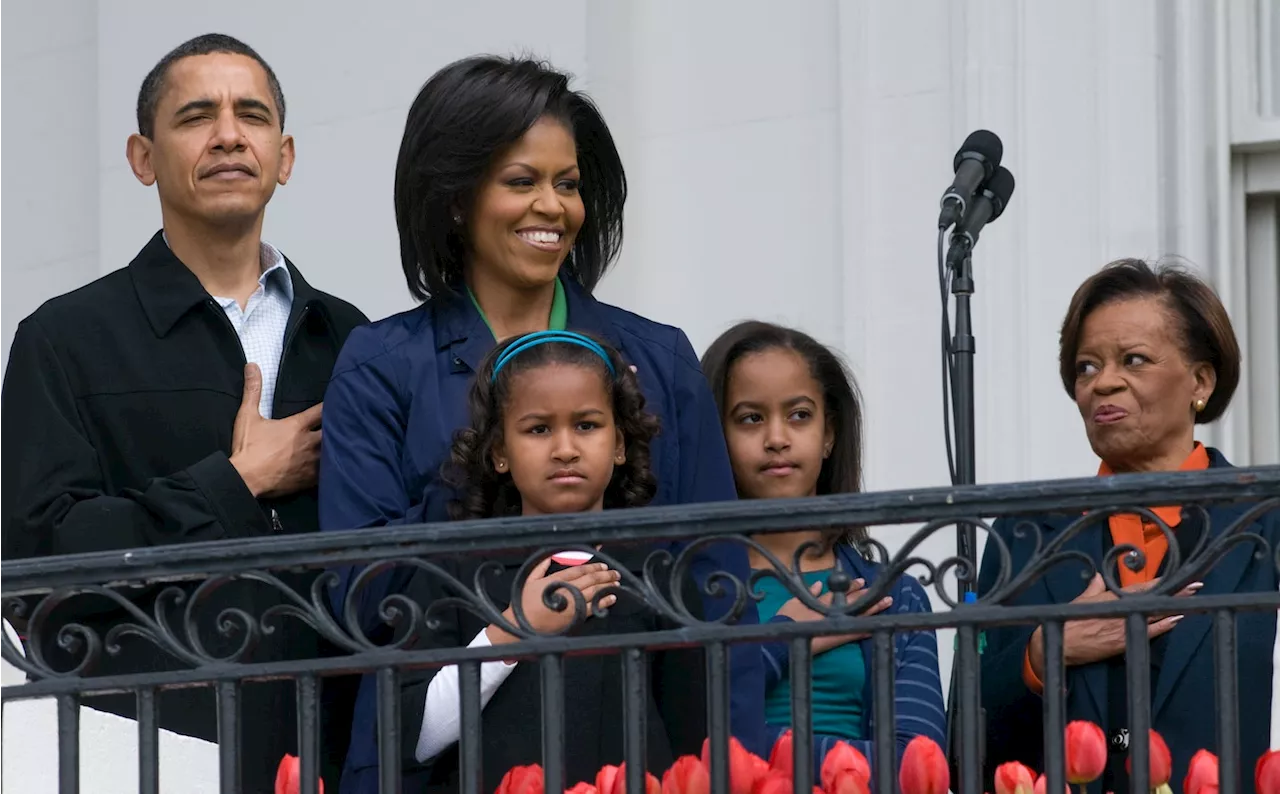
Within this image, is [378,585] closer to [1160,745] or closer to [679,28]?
[1160,745]

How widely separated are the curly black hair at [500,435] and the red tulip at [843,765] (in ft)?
2.62

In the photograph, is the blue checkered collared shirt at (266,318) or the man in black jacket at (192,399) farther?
the blue checkered collared shirt at (266,318)

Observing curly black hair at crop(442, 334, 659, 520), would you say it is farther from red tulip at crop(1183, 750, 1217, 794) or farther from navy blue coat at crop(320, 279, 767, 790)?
red tulip at crop(1183, 750, 1217, 794)

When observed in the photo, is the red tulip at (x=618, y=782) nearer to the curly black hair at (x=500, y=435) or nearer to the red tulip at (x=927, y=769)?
the red tulip at (x=927, y=769)

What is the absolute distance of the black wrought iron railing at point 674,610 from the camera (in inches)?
135

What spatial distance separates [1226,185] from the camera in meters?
5.94

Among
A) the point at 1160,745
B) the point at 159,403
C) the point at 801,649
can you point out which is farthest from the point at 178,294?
the point at 1160,745

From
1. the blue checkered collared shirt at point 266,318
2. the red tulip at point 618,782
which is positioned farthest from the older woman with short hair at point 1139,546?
the blue checkered collared shirt at point 266,318

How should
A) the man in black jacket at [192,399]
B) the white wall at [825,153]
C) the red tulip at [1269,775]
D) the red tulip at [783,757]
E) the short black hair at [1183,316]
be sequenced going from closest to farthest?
the red tulip at [1269,775] → the red tulip at [783,757] → the man in black jacket at [192,399] → the short black hair at [1183,316] → the white wall at [825,153]

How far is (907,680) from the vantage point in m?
4.39

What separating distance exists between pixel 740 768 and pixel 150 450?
1.33m

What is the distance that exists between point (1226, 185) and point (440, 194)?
2.31 meters

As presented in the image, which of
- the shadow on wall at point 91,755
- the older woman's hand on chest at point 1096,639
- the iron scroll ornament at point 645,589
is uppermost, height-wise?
the iron scroll ornament at point 645,589

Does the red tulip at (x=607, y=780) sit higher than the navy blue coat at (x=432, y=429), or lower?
lower
